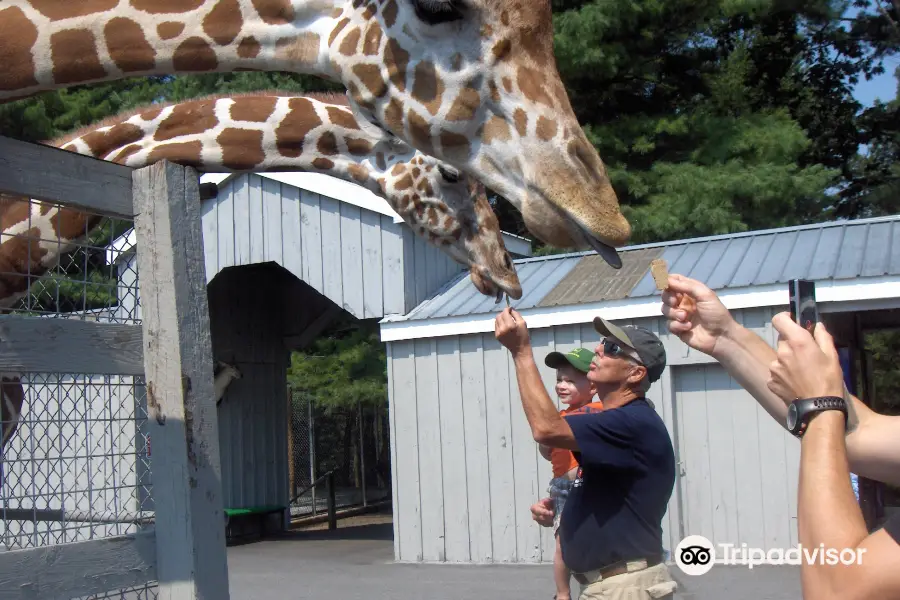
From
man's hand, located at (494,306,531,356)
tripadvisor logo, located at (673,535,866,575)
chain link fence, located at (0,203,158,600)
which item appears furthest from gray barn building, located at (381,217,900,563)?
chain link fence, located at (0,203,158,600)

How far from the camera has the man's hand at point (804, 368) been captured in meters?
1.96

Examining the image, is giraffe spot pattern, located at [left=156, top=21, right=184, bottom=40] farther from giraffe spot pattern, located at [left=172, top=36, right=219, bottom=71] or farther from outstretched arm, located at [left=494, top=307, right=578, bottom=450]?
outstretched arm, located at [left=494, top=307, right=578, bottom=450]

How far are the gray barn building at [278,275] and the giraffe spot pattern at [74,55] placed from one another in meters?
7.96

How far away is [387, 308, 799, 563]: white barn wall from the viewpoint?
30.9 ft

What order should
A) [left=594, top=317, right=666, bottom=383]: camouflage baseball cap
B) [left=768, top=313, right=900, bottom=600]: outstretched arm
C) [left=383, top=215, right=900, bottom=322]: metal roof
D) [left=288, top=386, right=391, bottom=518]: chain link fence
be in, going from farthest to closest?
1. [left=288, top=386, right=391, bottom=518]: chain link fence
2. [left=383, top=215, right=900, bottom=322]: metal roof
3. [left=594, top=317, right=666, bottom=383]: camouflage baseball cap
4. [left=768, top=313, right=900, bottom=600]: outstretched arm

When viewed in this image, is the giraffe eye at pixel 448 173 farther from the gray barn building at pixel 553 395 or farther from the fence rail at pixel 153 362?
the fence rail at pixel 153 362

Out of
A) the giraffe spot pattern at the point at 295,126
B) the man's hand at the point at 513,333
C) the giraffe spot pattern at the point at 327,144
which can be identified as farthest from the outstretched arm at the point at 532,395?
the giraffe spot pattern at the point at 327,144

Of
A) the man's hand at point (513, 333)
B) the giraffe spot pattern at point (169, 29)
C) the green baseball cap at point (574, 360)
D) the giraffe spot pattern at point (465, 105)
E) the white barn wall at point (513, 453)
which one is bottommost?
the white barn wall at point (513, 453)

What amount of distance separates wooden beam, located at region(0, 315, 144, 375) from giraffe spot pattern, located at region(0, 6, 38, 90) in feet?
2.95

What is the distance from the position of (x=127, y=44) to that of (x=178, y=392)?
1150mm

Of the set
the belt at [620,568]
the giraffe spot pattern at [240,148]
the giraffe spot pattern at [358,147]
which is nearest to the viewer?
the belt at [620,568]

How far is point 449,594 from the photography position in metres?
8.88

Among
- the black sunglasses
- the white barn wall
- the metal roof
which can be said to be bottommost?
the white barn wall

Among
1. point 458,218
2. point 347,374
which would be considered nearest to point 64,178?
point 458,218
